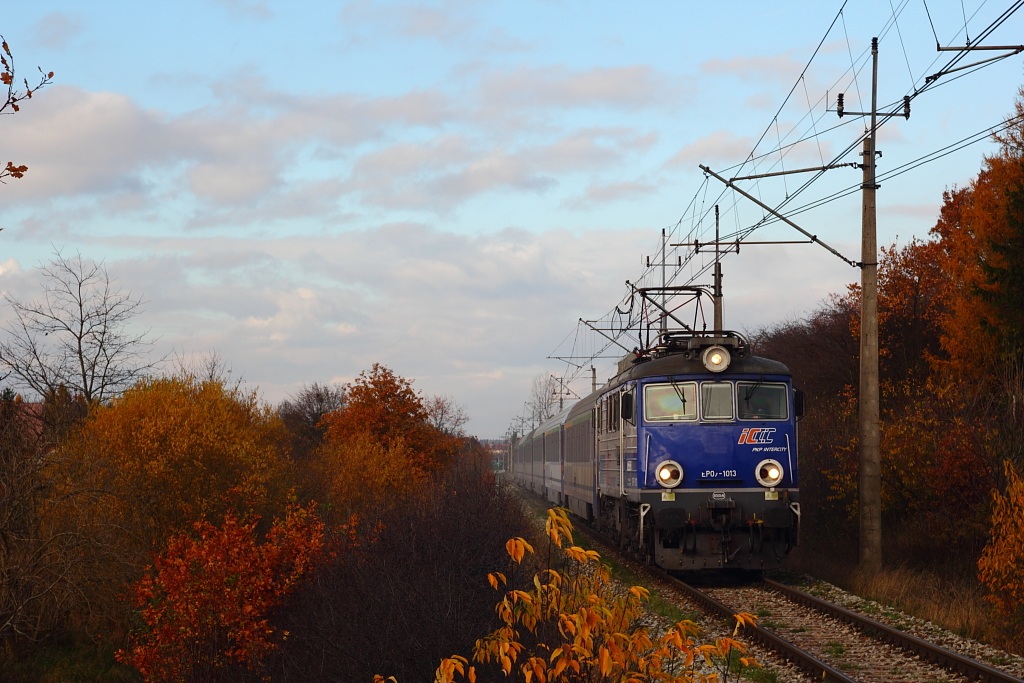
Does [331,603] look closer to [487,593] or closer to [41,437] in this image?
[487,593]

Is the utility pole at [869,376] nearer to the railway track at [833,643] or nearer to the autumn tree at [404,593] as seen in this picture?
the railway track at [833,643]

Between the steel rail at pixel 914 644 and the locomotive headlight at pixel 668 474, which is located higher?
the locomotive headlight at pixel 668 474

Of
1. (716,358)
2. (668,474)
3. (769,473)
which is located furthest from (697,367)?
(769,473)

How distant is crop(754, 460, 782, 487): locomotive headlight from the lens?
1658 cm

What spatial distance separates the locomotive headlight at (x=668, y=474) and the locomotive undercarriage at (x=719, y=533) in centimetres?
32

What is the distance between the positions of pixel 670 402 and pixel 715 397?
692mm

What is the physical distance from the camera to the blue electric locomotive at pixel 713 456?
1647cm

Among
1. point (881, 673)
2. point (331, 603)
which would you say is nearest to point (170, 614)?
point (331, 603)

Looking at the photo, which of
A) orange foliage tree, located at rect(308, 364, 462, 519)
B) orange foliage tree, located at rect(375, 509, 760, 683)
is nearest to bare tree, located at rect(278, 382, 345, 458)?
orange foliage tree, located at rect(308, 364, 462, 519)

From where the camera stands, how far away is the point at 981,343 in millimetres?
29844

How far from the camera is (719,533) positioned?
1675 cm

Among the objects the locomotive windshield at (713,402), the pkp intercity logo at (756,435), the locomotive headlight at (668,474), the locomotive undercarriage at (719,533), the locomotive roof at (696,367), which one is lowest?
the locomotive undercarriage at (719,533)

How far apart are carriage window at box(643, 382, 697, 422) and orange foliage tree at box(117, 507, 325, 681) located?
534cm

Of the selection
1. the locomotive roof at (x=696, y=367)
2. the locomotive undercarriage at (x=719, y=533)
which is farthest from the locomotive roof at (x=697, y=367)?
the locomotive undercarriage at (x=719, y=533)
